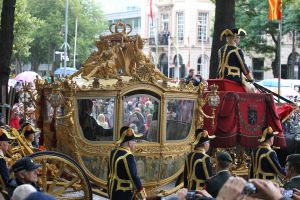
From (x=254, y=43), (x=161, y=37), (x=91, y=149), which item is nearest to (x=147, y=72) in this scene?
(x=91, y=149)

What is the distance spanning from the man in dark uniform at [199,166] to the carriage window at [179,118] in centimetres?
133

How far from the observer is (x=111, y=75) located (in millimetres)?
11461

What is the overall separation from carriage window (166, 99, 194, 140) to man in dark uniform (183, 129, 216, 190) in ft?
4.38

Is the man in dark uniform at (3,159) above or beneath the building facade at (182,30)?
beneath

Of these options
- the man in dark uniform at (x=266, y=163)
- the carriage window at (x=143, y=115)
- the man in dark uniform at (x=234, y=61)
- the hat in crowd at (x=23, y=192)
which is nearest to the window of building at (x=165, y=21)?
the man in dark uniform at (x=234, y=61)

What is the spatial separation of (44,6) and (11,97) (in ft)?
153

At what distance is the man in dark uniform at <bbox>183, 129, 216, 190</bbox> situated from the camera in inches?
393

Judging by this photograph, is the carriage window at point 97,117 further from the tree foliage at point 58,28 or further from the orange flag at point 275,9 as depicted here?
the tree foliage at point 58,28

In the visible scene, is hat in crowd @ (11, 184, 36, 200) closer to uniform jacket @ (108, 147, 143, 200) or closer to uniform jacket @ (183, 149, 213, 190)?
uniform jacket @ (108, 147, 143, 200)

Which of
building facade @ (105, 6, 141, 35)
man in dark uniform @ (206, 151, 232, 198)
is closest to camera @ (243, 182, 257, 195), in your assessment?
man in dark uniform @ (206, 151, 232, 198)

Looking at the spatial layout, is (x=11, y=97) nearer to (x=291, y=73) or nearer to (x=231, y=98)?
(x=231, y=98)

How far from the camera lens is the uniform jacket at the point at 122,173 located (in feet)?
30.8

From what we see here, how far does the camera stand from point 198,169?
10039mm

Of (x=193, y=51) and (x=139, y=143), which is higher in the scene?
(x=193, y=51)
